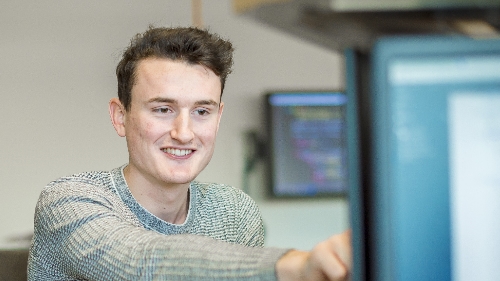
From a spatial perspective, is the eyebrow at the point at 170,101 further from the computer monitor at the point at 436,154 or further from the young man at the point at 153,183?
the computer monitor at the point at 436,154

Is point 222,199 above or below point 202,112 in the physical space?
below

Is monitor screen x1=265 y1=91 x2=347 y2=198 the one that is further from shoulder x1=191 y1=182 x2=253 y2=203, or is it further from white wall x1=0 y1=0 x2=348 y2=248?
shoulder x1=191 y1=182 x2=253 y2=203

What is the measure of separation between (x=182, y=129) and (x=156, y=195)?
6.7 inches

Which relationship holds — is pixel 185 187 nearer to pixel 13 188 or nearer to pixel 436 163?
pixel 436 163

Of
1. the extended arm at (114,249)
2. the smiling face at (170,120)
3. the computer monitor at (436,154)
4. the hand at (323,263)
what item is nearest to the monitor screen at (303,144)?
the smiling face at (170,120)

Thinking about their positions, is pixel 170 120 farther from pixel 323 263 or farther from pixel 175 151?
pixel 323 263

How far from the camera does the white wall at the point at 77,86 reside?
344cm

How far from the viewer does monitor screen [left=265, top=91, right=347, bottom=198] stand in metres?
3.65

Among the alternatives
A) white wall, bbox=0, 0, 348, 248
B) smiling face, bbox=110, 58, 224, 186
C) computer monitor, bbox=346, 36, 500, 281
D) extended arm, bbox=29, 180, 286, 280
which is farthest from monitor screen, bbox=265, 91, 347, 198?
computer monitor, bbox=346, 36, 500, 281

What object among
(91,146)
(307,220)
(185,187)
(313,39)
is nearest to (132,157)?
(185,187)

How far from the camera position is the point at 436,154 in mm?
535

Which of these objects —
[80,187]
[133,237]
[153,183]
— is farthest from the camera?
[153,183]

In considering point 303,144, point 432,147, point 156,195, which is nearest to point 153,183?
point 156,195

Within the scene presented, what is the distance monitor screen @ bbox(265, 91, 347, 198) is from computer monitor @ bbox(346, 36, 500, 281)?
309 centimetres
